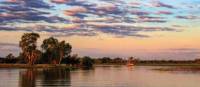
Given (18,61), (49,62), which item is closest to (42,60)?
(49,62)

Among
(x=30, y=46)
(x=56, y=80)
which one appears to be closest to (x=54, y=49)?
(x=30, y=46)

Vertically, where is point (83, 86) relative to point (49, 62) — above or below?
above

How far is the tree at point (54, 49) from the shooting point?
156750 mm

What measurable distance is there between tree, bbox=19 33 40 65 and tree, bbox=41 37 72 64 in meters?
13.5

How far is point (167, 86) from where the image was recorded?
51188 mm

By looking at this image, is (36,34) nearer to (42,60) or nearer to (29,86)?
(42,60)

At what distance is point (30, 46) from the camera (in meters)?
142

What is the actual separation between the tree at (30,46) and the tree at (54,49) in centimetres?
1353

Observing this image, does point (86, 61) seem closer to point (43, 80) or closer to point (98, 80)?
point (98, 80)

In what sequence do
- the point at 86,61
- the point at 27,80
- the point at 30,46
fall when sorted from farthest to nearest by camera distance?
the point at 86,61
the point at 30,46
the point at 27,80

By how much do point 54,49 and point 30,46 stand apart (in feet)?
52.8

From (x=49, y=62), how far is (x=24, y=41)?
66.9 ft

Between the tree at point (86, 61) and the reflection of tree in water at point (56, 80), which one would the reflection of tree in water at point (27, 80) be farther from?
the tree at point (86, 61)

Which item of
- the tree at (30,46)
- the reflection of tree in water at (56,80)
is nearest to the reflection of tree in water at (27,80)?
the reflection of tree in water at (56,80)
